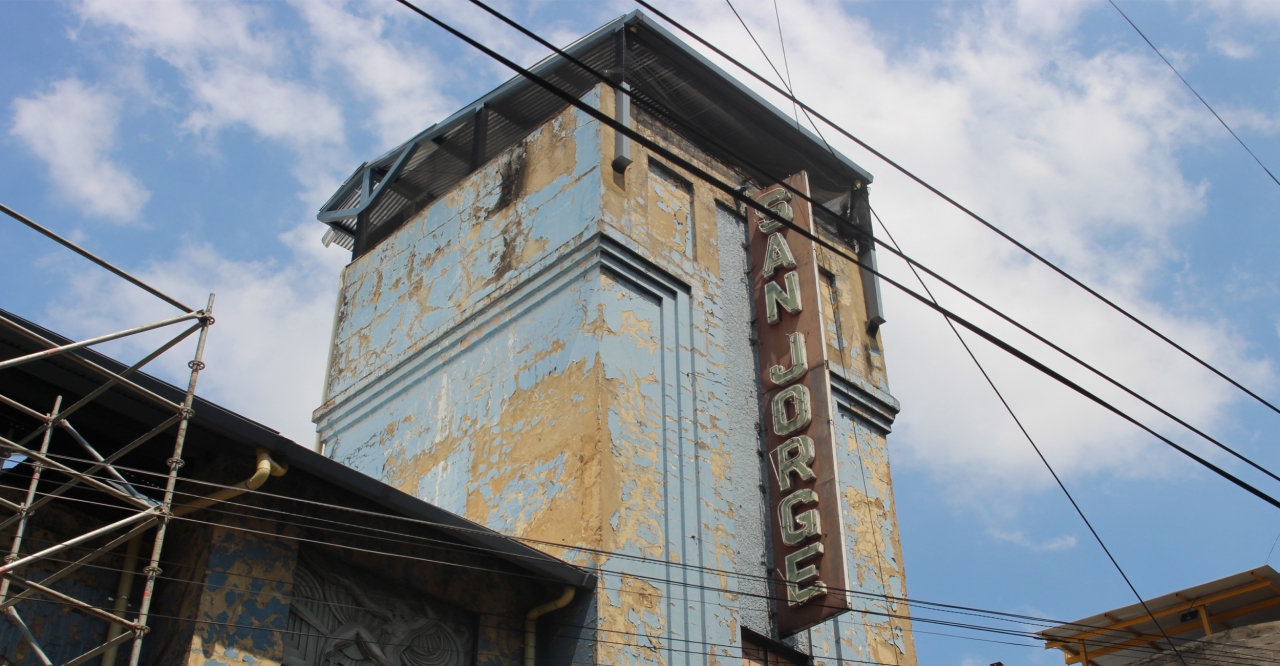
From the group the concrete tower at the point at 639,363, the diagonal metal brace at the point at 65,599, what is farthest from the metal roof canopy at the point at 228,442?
the diagonal metal brace at the point at 65,599

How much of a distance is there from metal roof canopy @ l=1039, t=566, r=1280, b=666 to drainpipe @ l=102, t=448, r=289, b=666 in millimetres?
12798

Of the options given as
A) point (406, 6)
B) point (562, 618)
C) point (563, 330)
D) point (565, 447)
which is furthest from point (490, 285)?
point (406, 6)

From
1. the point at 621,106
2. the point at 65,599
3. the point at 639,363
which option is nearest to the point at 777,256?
the point at 621,106

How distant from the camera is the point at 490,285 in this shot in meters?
17.0

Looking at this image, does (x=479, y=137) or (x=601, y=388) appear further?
(x=479, y=137)

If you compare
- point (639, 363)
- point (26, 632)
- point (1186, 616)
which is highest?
point (639, 363)

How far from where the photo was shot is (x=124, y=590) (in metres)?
10.2

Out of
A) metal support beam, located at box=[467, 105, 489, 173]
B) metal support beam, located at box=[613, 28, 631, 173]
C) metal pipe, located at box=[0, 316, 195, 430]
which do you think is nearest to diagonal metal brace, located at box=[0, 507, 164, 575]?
metal pipe, located at box=[0, 316, 195, 430]

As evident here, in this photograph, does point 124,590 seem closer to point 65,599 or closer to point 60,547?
point 65,599

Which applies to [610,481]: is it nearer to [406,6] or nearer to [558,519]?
[558,519]

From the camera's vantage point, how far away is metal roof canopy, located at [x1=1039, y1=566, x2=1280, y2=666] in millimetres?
19266

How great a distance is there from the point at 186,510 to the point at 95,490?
3.56ft

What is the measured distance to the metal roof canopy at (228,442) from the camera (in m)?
9.65

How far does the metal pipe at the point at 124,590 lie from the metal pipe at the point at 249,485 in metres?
0.48
